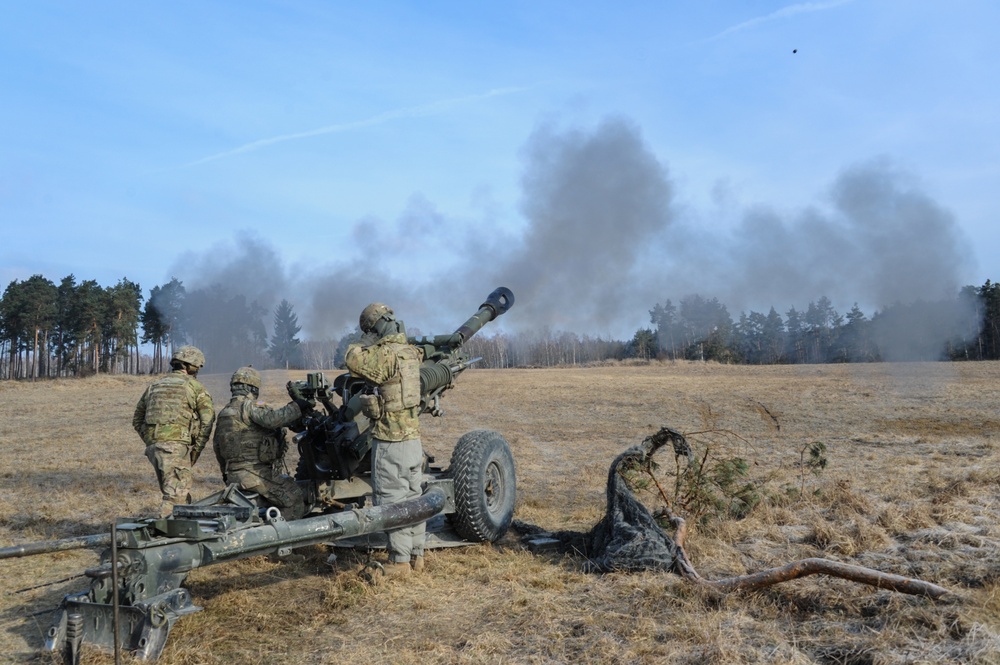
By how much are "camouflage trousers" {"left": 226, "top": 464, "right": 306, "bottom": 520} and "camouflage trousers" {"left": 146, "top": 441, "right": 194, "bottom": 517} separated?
43cm

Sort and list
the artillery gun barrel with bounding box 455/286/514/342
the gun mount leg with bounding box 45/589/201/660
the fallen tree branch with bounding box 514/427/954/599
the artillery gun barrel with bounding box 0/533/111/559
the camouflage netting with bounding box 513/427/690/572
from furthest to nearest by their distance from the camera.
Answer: the artillery gun barrel with bounding box 455/286/514/342 → the camouflage netting with bounding box 513/427/690/572 → the fallen tree branch with bounding box 514/427/954/599 → the gun mount leg with bounding box 45/589/201/660 → the artillery gun barrel with bounding box 0/533/111/559

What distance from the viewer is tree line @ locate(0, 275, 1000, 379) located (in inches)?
348

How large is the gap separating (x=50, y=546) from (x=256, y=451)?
107 inches

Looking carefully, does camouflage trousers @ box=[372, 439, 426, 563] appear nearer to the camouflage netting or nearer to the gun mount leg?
the camouflage netting

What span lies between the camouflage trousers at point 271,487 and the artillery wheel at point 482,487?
1374mm

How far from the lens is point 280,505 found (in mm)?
6520

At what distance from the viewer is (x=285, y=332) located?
402 inches

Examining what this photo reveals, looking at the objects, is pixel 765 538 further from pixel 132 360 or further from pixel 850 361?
pixel 132 360

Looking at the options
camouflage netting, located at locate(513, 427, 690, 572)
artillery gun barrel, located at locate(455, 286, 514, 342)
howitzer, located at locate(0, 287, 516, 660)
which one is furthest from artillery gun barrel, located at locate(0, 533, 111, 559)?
artillery gun barrel, located at locate(455, 286, 514, 342)

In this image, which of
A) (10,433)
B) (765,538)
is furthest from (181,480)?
(10,433)

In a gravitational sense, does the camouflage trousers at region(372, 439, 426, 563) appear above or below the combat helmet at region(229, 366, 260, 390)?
below

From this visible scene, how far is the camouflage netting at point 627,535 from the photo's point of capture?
18.3 feet

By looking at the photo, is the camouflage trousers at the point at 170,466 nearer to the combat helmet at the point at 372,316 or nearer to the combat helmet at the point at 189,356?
the combat helmet at the point at 189,356

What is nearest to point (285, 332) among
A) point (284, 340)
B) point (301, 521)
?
point (284, 340)
